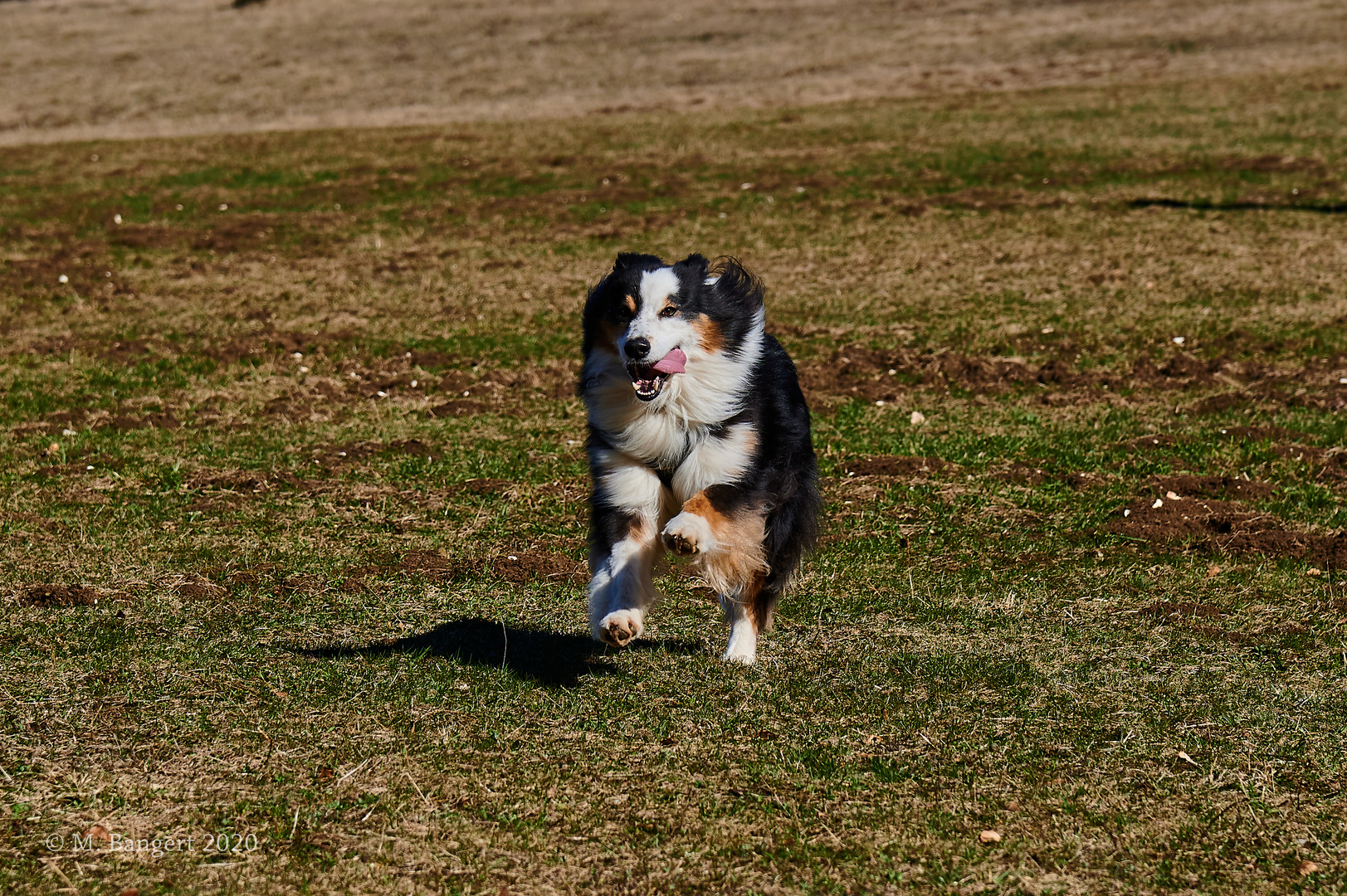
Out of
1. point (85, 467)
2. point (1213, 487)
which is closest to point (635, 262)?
point (1213, 487)

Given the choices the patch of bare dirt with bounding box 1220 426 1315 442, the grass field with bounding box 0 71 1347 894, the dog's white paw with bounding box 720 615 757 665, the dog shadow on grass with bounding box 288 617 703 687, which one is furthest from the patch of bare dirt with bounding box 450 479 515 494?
the patch of bare dirt with bounding box 1220 426 1315 442

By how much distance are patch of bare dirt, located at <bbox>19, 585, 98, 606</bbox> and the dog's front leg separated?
3116mm

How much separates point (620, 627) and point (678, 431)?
0.96m

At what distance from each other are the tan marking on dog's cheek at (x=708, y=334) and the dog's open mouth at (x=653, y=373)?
16 centimetres

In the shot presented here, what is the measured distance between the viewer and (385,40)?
42.9 metres

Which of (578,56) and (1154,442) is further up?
(578,56)

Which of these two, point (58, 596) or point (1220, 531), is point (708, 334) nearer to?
point (58, 596)

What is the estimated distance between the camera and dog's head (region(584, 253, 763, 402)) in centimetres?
564

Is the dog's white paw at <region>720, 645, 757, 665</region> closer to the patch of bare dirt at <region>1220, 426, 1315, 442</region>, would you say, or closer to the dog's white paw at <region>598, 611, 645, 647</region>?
the dog's white paw at <region>598, 611, 645, 647</region>

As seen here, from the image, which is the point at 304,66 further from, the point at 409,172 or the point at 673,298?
the point at 673,298

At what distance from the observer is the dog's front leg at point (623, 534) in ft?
18.9

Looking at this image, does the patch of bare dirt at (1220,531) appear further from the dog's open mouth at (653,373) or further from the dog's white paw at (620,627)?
the dog's white paw at (620,627)

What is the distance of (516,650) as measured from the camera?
6539 mm

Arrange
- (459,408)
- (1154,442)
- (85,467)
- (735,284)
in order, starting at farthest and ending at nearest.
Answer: (459,408) → (1154,442) → (85,467) → (735,284)
